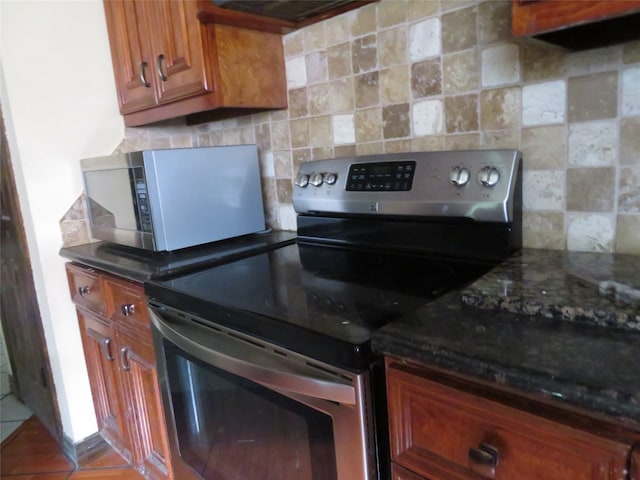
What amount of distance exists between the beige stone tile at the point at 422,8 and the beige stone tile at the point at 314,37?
1.01ft

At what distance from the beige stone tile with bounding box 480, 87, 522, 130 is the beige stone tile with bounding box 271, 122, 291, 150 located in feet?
2.28

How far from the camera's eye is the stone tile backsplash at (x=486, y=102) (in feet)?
3.02

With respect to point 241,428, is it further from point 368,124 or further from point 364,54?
point 364,54

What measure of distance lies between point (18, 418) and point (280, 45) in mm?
2134

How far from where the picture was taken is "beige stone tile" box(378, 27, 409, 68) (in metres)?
1.20

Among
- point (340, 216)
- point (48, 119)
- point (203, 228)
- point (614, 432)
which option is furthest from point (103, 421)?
point (614, 432)

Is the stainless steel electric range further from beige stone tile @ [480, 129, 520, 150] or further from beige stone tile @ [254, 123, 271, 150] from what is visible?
beige stone tile @ [254, 123, 271, 150]

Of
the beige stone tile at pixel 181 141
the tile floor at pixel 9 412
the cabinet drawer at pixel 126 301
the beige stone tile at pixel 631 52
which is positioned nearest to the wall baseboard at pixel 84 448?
the tile floor at pixel 9 412

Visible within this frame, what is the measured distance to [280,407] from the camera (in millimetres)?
855

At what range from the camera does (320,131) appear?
1462 millimetres

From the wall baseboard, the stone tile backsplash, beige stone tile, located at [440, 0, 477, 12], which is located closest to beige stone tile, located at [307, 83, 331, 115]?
the stone tile backsplash

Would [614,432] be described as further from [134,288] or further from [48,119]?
[48,119]

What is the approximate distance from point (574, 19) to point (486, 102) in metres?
0.43

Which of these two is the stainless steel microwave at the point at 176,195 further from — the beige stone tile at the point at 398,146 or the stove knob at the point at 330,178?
the beige stone tile at the point at 398,146
